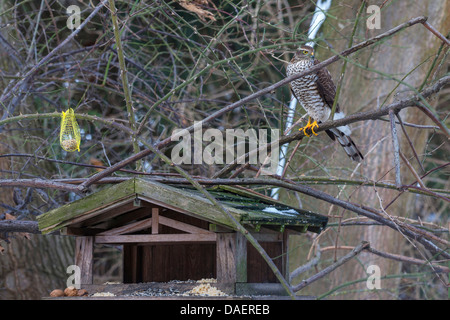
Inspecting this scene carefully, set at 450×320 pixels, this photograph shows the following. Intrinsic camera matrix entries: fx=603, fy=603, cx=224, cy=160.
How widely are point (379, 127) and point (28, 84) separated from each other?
318 centimetres

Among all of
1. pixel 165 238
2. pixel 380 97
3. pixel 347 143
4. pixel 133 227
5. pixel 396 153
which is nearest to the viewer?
pixel 396 153

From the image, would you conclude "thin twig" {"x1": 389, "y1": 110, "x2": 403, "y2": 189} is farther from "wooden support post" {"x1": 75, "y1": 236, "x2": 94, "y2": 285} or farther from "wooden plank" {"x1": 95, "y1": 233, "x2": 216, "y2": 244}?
"wooden support post" {"x1": 75, "y1": 236, "x2": 94, "y2": 285}

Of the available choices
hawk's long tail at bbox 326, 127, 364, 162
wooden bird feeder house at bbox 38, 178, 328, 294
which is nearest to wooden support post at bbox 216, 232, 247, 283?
wooden bird feeder house at bbox 38, 178, 328, 294

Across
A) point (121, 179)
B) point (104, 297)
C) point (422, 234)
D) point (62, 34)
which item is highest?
point (62, 34)

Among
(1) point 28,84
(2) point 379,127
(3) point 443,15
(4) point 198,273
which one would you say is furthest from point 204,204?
(3) point 443,15

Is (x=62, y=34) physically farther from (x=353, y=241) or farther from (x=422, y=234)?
(x=422, y=234)

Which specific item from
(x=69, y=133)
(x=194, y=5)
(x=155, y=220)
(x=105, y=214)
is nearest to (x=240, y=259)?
(x=155, y=220)

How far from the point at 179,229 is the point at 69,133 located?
30.1 inches

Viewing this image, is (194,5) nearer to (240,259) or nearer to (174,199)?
(174,199)

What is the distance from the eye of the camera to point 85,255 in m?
3.00

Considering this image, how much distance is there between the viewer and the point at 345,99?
5.89 metres

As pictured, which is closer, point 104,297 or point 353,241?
point 104,297

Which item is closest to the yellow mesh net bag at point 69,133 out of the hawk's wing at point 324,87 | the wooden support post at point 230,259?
the wooden support post at point 230,259

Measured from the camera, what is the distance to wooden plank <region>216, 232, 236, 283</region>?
2.67 metres
